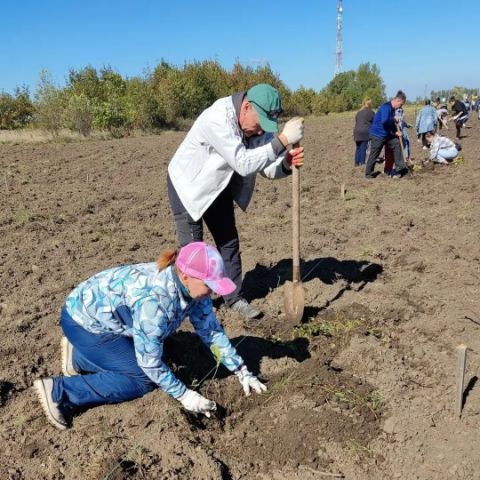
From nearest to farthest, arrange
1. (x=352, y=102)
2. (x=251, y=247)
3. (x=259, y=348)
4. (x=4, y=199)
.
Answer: (x=259, y=348), (x=251, y=247), (x=4, y=199), (x=352, y=102)

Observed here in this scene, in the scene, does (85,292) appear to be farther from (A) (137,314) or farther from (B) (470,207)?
(B) (470,207)

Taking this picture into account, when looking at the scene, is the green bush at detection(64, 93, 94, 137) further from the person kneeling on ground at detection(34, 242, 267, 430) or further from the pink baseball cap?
the pink baseball cap

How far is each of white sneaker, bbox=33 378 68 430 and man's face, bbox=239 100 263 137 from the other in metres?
1.99

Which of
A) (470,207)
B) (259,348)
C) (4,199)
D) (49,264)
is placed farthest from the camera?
(4,199)

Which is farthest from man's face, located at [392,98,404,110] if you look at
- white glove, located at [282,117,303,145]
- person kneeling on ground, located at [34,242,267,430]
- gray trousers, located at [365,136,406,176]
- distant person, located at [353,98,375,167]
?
person kneeling on ground, located at [34,242,267,430]

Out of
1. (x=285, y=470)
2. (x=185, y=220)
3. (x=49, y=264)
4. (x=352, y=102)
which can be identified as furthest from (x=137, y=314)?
(x=352, y=102)

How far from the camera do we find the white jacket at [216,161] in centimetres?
335

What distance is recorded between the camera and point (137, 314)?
2604 millimetres

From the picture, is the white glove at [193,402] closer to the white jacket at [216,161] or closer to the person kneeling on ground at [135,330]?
the person kneeling on ground at [135,330]

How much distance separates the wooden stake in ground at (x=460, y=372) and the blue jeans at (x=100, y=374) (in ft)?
5.80

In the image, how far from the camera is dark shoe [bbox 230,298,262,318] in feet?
13.5

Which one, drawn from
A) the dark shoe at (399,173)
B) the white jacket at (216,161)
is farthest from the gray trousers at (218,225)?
the dark shoe at (399,173)

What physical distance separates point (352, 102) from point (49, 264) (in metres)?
49.2

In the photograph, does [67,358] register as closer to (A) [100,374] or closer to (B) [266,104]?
(A) [100,374]
